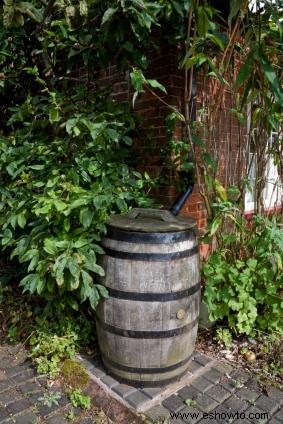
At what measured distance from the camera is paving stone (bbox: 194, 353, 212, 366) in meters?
2.38

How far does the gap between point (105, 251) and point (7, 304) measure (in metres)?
1.19

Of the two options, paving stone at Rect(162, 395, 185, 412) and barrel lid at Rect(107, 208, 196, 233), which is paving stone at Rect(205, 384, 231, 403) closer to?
paving stone at Rect(162, 395, 185, 412)

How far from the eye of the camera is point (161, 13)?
2.36 metres

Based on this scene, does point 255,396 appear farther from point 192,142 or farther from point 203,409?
point 192,142

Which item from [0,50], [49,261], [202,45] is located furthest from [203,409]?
[0,50]

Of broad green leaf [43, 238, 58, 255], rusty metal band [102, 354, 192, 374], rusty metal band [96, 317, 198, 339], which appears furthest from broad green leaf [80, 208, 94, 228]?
rusty metal band [102, 354, 192, 374]

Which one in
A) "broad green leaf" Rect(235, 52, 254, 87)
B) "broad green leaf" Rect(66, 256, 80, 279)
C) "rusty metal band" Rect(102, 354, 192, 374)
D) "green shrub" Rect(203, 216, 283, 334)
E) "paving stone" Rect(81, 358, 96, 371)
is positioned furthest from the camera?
"green shrub" Rect(203, 216, 283, 334)

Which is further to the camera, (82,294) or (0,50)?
(0,50)

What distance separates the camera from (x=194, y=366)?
7.64 feet

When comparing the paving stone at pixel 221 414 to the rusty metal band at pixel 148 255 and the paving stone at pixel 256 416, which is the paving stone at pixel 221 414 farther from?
the rusty metal band at pixel 148 255

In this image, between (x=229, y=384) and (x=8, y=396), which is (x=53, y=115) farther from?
→ (x=229, y=384)

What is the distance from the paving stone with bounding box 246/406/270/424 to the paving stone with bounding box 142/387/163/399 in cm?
49

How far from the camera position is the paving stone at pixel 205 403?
77.0 inches

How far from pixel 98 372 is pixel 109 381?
123 millimetres
